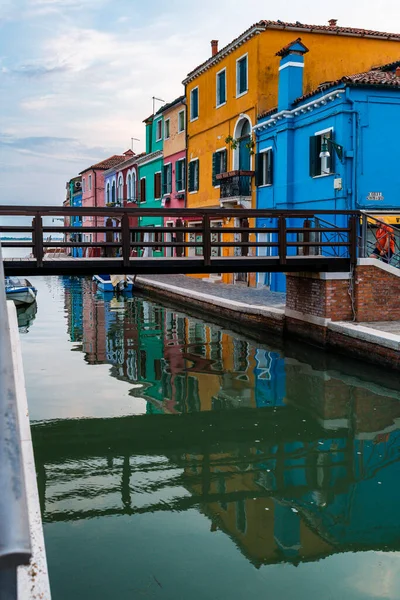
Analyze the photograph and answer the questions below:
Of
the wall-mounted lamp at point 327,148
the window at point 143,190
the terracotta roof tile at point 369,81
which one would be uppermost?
the terracotta roof tile at point 369,81

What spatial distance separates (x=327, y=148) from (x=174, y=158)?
14.8m

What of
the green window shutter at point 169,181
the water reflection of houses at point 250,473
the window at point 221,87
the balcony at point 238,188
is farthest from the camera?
the green window shutter at point 169,181

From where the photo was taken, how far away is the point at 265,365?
12297 mm

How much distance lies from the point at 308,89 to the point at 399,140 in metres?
4.80

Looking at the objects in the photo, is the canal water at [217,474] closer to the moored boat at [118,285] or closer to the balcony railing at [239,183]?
the balcony railing at [239,183]

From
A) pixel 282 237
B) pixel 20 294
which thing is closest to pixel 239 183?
pixel 20 294

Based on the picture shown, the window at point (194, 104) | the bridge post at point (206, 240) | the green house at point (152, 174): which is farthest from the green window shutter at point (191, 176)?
the bridge post at point (206, 240)

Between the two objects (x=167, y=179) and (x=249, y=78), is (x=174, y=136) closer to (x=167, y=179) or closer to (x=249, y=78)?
(x=167, y=179)

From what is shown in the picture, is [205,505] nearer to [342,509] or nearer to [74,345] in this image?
[342,509]

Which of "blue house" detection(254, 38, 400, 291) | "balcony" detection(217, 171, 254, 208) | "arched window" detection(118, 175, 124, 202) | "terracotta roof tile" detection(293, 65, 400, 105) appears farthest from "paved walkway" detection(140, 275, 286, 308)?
"arched window" detection(118, 175, 124, 202)

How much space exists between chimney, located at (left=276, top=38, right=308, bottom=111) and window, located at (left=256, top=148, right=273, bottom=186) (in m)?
1.92

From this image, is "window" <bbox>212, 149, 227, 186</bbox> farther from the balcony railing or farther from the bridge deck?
the bridge deck

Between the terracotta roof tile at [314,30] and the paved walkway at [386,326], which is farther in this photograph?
the terracotta roof tile at [314,30]

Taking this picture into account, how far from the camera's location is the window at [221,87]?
80.0ft
